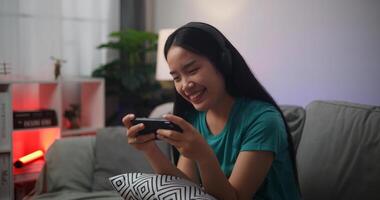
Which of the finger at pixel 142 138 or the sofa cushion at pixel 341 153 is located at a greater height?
the finger at pixel 142 138

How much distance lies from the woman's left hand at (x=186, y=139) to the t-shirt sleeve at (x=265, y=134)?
6.0 inches

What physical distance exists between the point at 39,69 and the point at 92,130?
536mm

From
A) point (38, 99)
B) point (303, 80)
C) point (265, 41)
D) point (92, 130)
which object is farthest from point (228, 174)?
point (38, 99)

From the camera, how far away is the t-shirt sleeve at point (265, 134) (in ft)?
3.57

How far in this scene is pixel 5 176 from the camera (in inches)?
88.4

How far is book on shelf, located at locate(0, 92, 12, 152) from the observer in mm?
2254

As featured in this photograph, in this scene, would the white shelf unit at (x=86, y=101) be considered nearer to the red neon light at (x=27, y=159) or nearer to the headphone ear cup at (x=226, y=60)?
the red neon light at (x=27, y=159)

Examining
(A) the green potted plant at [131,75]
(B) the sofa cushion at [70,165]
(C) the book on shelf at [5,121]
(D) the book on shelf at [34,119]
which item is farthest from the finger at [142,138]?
(A) the green potted plant at [131,75]

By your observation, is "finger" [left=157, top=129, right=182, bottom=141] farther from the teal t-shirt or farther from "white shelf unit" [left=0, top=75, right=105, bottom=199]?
"white shelf unit" [left=0, top=75, right=105, bottom=199]

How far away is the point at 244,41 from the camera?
2.50 metres

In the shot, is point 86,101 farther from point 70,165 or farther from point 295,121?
point 295,121

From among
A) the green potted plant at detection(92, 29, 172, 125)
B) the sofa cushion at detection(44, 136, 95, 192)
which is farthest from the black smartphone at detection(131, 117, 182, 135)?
the green potted plant at detection(92, 29, 172, 125)

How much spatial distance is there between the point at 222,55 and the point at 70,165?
1208mm

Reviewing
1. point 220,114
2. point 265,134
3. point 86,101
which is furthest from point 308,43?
point 86,101
